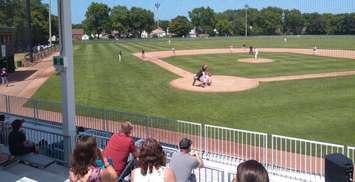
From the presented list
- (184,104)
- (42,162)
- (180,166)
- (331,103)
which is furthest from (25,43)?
(180,166)

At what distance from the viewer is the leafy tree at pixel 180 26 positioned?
125m

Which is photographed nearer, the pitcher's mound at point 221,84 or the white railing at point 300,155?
the white railing at point 300,155

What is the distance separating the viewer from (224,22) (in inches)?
4771

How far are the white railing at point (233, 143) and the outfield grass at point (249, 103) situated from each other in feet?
10.1

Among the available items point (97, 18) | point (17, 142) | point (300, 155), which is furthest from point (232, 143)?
point (97, 18)

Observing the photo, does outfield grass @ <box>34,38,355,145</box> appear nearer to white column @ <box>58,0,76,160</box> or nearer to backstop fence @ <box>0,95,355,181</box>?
backstop fence @ <box>0,95,355,181</box>

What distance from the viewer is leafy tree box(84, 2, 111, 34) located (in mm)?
122312

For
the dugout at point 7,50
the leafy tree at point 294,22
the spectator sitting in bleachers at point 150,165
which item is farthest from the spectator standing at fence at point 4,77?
the leafy tree at point 294,22

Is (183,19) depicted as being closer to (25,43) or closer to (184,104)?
(25,43)

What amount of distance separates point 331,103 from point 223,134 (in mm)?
9076

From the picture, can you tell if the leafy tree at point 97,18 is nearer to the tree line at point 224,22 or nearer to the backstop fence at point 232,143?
the tree line at point 224,22

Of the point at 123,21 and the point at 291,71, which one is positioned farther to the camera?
the point at 123,21

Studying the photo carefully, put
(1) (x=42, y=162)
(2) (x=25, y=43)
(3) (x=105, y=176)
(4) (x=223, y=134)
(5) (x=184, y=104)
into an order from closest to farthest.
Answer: (3) (x=105, y=176) → (1) (x=42, y=162) → (4) (x=223, y=134) → (5) (x=184, y=104) → (2) (x=25, y=43)

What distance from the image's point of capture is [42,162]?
10250 millimetres
